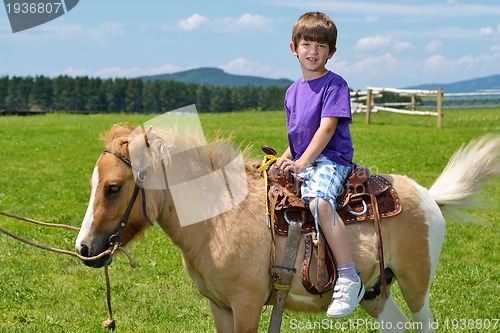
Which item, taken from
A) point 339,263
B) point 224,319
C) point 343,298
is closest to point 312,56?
point 339,263

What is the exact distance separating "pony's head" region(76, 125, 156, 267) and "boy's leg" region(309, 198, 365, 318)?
1159 mm

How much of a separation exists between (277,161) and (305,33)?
885 mm

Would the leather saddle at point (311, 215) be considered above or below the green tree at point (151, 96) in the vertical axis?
above

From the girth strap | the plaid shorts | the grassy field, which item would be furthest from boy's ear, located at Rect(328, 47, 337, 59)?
the girth strap

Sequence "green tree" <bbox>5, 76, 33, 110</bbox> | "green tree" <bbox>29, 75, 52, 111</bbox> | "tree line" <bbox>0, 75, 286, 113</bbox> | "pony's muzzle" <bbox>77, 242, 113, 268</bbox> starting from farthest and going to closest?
"green tree" <bbox>5, 76, 33, 110</bbox> → "green tree" <bbox>29, 75, 52, 111</bbox> → "tree line" <bbox>0, 75, 286, 113</bbox> → "pony's muzzle" <bbox>77, 242, 113, 268</bbox>

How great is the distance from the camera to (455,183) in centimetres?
492

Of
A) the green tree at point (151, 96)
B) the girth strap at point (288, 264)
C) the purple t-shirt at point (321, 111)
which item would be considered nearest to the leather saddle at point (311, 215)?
the girth strap at point (288, 264)

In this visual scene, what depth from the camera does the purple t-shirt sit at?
411 cm

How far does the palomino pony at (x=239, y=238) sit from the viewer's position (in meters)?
3.88

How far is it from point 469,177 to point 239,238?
2.00 metres

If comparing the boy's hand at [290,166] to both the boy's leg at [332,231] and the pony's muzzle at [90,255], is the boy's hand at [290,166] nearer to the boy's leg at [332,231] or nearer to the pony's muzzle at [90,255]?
the boy's leg at [332,231]

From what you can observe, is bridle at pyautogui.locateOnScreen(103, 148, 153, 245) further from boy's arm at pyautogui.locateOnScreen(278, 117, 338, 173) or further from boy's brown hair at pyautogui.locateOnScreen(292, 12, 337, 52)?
boy's brown hair at pyautogui.locateOnScreen(292, 12, 337, 52)

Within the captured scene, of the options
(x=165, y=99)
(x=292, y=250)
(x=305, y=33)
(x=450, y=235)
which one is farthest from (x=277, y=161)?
(x=165, y=99)

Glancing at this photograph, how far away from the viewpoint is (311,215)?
419 cm
